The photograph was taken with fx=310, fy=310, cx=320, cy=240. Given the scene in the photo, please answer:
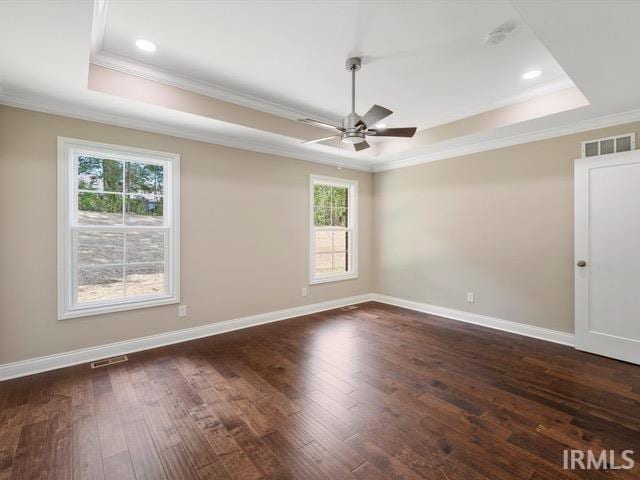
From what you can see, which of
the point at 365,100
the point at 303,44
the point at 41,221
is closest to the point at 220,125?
the point at 303,44

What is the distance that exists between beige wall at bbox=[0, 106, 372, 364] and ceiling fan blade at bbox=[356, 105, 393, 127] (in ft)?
6.95

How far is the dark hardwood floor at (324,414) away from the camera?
1.79m

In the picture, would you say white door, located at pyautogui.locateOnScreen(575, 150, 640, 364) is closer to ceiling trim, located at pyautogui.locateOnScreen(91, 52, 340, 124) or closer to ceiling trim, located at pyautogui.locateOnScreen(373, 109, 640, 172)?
ceiling trim, located at pyautogui.locateOnScreen(373, 109, 640, 172)

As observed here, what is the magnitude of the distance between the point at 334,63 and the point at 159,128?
215cm

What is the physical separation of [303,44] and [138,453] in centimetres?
313

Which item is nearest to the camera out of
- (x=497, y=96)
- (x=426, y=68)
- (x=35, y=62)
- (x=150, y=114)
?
(x=35, y=62)

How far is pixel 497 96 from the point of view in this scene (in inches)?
138

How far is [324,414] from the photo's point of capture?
228cm

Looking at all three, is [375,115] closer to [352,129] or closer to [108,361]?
[352,129]

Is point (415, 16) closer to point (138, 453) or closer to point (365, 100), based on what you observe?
point (365, 100)

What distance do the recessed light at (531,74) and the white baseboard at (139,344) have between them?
3969mm

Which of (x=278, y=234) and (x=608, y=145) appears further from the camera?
(x=278, y=234)

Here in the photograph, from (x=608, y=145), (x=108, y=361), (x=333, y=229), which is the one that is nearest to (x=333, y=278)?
(x=333, y=229)

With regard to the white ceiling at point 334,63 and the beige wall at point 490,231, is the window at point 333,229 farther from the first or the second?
the white ceiling at point 334,63
